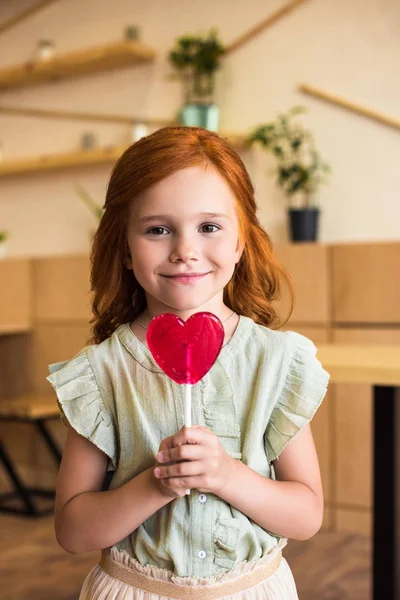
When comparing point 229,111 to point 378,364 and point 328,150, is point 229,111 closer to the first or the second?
point 328,150

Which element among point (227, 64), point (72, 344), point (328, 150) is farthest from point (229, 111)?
point (72, 344)

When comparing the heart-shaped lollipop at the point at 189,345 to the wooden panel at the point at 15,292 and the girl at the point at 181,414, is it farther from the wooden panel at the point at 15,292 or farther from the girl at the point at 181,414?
the wooden panel at the point at 15,292

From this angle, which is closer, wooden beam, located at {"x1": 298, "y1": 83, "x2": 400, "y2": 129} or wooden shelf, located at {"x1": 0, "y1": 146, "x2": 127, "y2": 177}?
wooden beam, located at {"x1": 298, "y1": 83, "x2": 400, "y2": 129}

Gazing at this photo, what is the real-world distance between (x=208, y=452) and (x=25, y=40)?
4.35 m

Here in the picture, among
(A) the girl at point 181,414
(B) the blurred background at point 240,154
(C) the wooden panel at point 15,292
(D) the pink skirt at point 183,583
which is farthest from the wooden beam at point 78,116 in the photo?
(D) the pink skirt at point 183,583

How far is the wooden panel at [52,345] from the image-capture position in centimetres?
400

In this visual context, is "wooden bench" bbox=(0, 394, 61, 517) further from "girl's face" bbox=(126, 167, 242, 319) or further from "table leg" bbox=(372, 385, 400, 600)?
"girl's face" bbox=(126, 167, 242, 319)

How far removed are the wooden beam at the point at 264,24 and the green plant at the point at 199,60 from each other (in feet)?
0.27

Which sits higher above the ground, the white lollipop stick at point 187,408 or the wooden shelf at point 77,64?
the wooden shelf at point 77,64

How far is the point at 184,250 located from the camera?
93 centimetres

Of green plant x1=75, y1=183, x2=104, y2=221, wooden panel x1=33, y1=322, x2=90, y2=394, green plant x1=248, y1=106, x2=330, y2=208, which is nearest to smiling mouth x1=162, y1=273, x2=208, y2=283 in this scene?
green plant x1=248, y1=106, x2=330, y2=208

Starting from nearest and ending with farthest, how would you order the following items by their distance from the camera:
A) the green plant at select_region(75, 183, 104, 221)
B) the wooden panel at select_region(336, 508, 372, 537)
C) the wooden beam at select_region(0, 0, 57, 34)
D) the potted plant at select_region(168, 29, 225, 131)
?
the wooden panel at select_region(336, 508, 372, 537)
the potted plant at select_region(168, 29, 225, 131)
the green plant at select_region(75, 183, 104, 221)
the wooden beam at select_region(0, 0, 57, 34)

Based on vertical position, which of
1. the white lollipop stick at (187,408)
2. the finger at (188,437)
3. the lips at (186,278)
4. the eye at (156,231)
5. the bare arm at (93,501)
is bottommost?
the bare arm at (93,501)

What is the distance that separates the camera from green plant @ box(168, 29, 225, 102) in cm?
385
